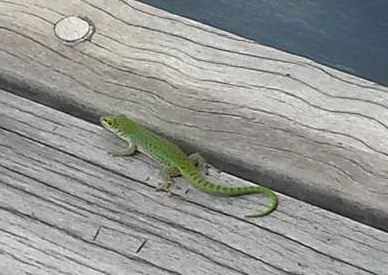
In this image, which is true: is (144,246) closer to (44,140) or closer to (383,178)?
(44,140)

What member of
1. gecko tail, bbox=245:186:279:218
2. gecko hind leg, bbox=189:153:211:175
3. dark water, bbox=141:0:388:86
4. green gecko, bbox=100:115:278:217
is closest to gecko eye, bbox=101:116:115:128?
green gecko, bbox=100:115:278:217

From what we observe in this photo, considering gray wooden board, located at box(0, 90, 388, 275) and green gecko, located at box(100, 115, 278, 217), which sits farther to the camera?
green gecko, located at box(100, 115, 278, 217)

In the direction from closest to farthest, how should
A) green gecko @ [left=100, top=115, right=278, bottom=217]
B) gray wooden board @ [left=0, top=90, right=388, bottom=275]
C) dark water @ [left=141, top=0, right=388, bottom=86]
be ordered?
gray wooden board @ [left=0, top=90, right=388, bottom=275] < green gecko @ [left=100, top=115, right=278, bottom=217] < dark water @ [left=141, top=0, right=388, bottom=86]

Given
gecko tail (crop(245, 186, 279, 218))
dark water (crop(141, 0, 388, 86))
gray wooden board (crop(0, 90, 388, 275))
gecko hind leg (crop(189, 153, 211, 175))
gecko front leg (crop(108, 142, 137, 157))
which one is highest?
dark water (crop(141, 0, 388, 86))

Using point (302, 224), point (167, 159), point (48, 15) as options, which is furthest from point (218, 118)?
point (48, 15)

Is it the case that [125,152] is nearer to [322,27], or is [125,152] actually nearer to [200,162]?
[200,162]

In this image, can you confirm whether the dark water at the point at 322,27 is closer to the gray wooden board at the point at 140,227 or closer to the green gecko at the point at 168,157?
the green gecko at the point at 168,157

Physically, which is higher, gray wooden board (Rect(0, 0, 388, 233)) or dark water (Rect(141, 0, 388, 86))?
dark water (Rect(141, 0, 388, 86))

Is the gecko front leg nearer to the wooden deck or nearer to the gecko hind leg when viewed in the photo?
the wooden deck

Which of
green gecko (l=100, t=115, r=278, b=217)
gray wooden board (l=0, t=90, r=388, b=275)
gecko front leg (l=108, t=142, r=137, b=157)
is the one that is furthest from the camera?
gecko front leg (l=108, t=142, r=137, b=157)
